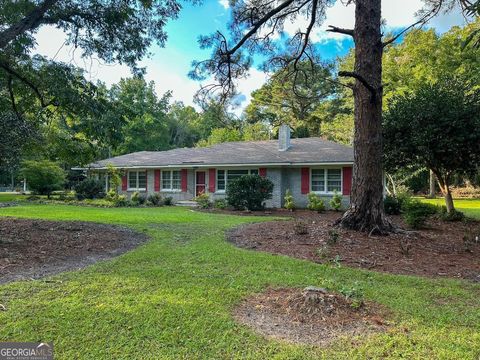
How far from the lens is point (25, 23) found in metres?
7.82

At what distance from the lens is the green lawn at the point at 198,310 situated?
3.08 m

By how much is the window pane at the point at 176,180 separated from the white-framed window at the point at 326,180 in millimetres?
8554

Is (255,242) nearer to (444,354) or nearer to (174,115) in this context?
(444,354)

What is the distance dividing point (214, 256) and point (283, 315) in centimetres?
311

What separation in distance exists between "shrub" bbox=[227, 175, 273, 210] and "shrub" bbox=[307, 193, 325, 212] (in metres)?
2.19

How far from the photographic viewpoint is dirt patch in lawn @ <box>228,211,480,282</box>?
6285mm

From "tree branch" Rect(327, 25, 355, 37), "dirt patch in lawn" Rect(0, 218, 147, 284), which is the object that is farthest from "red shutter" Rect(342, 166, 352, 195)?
"dirt patch in lawn" Rect(0, 218, 147, 284)

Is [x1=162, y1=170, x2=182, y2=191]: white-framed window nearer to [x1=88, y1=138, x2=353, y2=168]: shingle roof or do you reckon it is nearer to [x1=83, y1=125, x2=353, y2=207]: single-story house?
[x1=83, y1=125, x2=353, y2=207]: single-story house

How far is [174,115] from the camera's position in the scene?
56562 mm

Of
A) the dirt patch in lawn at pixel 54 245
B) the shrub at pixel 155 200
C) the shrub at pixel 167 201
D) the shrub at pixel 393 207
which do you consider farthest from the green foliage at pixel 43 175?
the shrub at pixel 393 207

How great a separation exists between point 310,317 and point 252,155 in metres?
17.0

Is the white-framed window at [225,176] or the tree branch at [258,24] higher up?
the tree branch at [258,24]

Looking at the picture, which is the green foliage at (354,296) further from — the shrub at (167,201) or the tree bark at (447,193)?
the shrub at (167,201)

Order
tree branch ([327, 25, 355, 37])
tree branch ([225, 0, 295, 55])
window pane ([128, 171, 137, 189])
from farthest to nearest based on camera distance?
window pane ([128, 171, 137, 189]) < tree branch ([225, 0, 295, 55]) < tree branch ([327, 25, 355, 37])
